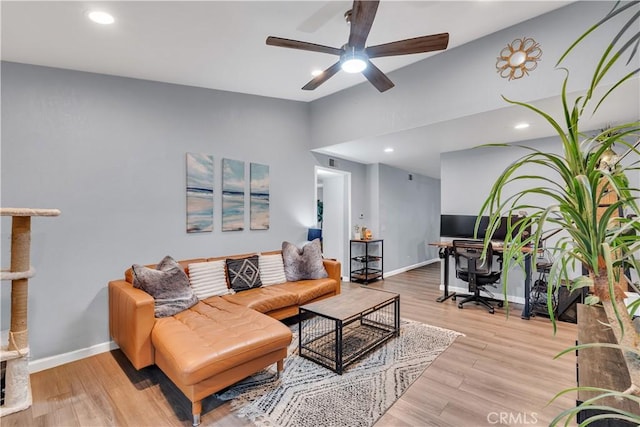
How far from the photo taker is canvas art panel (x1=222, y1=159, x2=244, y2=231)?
380 centimetres

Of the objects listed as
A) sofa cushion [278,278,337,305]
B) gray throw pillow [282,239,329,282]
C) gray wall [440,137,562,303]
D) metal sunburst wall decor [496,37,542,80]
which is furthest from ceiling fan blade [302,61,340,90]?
gray wall [440,137,562,303]

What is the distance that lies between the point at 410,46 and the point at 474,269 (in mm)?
3037

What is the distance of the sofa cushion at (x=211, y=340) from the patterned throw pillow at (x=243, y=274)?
2.37 feet

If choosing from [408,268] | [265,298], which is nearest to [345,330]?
[265,298]

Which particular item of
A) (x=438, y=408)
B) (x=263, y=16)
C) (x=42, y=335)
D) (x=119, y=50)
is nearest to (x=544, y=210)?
(x=438, y=408)

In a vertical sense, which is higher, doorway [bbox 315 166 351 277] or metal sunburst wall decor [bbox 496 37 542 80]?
metal sunburst wall decor [bbox 496 37 542 80]

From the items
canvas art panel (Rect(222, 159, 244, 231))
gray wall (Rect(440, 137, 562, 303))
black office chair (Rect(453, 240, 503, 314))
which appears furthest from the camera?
gray wall (Rect(440, 137, 562, 303))

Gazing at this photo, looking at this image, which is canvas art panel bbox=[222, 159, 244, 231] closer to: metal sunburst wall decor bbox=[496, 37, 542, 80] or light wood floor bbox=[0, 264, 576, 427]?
light wood floor bbox=[0, 264, 576, 427]

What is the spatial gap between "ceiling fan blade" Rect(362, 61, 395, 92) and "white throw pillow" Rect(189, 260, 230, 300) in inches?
98.4

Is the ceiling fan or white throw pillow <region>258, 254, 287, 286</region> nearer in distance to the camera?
the ceiling fan

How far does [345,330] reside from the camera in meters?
3.30

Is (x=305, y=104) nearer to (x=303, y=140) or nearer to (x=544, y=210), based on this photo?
(x=303, y=140)

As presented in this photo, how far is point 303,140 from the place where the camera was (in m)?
4.78

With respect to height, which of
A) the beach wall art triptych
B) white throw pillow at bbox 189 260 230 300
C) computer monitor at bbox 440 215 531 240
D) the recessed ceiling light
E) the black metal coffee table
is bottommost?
the black metal coffee table
